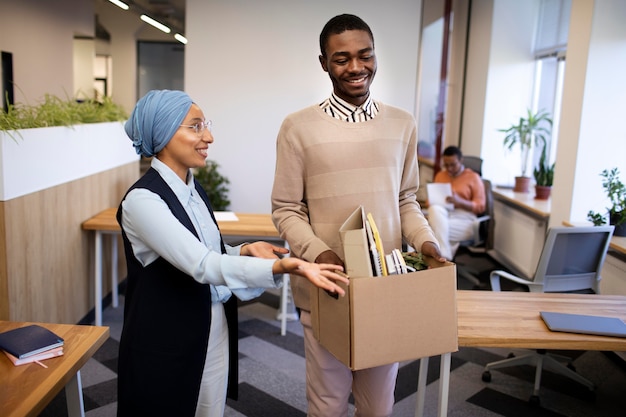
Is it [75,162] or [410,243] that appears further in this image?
[75,162]

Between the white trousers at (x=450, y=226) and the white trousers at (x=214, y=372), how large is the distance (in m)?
3.60

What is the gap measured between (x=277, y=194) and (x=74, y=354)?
0.82 m

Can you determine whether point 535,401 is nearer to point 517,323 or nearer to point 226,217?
point 517,323

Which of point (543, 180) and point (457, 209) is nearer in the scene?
point (457, 209)

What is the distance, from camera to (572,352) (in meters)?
3.90

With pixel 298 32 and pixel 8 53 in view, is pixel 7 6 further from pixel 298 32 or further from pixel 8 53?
pixel 298 32

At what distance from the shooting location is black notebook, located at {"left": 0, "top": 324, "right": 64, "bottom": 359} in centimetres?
178

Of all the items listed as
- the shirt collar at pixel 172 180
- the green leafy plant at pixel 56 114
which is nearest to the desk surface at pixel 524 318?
the shirt collar at pixel 172 180

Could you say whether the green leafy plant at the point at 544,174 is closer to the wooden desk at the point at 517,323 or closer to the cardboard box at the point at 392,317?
the wooden desk at the point at 517,323

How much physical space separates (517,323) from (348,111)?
1.08 metres

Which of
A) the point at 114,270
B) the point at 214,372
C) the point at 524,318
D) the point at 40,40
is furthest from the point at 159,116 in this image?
the point at 40,40

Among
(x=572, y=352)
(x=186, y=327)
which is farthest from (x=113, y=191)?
(x=572, y=352)

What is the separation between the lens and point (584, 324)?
7.27ft

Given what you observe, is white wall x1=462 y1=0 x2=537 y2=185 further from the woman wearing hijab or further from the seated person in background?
the woman wearing hijab
